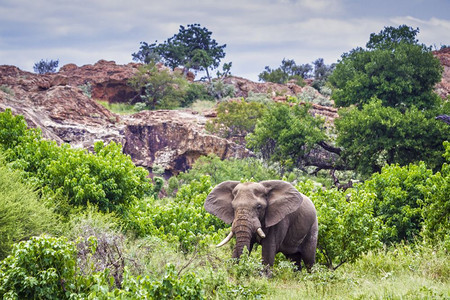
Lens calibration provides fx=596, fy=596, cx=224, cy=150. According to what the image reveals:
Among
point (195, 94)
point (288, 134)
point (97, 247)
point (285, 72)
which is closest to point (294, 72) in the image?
point (285, 72)

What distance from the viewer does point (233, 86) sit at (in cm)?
5969

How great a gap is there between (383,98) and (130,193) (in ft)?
74.6

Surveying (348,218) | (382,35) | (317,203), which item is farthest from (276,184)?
(382,35)

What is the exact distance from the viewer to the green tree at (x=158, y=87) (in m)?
52.4

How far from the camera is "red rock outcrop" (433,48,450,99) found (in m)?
57.7

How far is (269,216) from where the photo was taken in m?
11.3

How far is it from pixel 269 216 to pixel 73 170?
5.54 m

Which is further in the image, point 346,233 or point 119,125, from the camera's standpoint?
point 119,125

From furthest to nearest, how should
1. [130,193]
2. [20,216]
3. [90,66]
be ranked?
1. [90,66]
2. [130,193]
3. [20,216]

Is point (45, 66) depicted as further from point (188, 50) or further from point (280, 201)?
point (280, 201)

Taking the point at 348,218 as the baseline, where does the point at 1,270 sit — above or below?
above

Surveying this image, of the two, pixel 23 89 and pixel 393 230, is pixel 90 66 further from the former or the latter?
pixel 393 230

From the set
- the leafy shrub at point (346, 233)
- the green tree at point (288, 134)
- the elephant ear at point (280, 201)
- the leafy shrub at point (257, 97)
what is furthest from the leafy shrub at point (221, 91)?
the elephant ear at point (280, 201)

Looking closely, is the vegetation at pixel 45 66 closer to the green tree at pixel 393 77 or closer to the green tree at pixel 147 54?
the green tree at pixel 147 54
